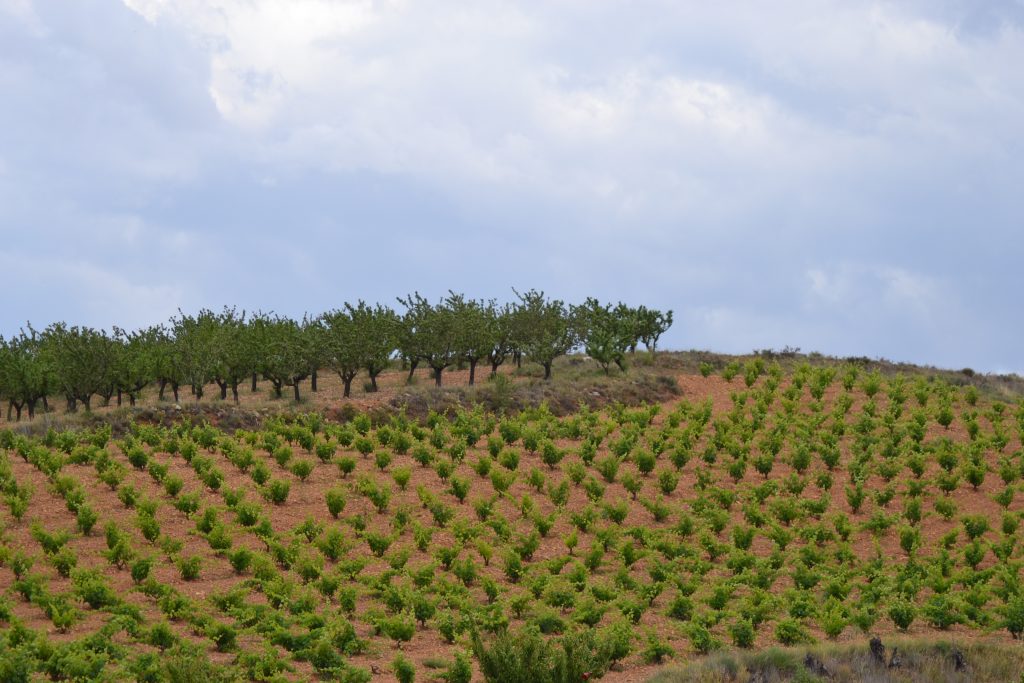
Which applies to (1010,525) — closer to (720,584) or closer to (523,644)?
(720,584)

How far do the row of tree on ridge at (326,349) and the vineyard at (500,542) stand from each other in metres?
9.01

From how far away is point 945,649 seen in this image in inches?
579

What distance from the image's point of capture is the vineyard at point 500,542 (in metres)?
14.9

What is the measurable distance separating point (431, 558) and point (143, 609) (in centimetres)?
533

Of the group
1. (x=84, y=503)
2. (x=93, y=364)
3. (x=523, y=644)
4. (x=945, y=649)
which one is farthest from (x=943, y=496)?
(x=93, y=364)

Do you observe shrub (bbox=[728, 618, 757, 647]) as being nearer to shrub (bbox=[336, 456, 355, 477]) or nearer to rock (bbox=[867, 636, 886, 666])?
rock (bbox=[867, 636, 886, 666])

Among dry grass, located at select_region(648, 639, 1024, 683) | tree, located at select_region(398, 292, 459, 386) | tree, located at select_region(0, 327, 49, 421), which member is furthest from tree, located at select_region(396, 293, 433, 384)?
dry grass, located at select_region(648, 639, 1024, 683)

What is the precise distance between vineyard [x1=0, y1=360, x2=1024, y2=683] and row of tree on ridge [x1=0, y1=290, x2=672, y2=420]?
901 cm

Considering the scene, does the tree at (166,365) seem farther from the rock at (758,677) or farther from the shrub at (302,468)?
the rock at (758,677)

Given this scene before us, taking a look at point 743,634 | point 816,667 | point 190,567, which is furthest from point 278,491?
point 816,667

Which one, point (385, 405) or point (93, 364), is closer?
point (385, 405)

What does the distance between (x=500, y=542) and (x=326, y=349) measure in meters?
20.6

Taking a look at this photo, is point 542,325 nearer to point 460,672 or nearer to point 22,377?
point 22,377

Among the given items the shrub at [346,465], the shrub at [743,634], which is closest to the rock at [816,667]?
the shrub at [743,634]
